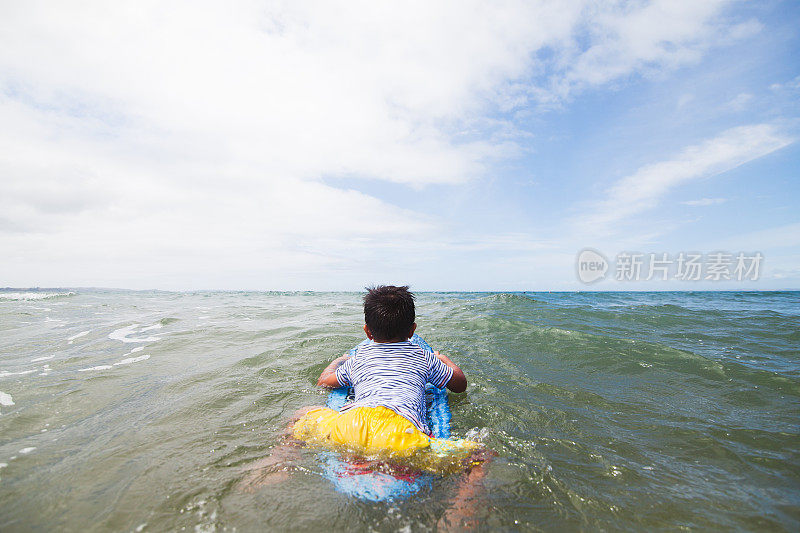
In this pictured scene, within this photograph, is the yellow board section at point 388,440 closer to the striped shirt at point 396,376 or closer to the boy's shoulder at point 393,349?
the striped shirt at point 396,376

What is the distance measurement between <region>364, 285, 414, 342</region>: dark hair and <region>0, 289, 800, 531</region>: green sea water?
1.15 meters

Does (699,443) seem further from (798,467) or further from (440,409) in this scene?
(440,409)

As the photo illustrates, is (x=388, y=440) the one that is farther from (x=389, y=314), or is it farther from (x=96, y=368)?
(x=96, y=368)

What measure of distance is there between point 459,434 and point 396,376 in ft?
2.99

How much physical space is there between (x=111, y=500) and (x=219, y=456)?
669 millimetres

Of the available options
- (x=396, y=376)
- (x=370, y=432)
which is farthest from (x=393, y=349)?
(x=370, y=432)

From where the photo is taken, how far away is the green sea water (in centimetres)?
199

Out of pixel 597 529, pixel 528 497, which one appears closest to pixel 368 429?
pixel 528 497

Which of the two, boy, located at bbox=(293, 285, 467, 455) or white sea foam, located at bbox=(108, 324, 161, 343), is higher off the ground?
boy, located at bbox=(293, 285, 467, 455)

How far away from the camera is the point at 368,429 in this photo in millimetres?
2527

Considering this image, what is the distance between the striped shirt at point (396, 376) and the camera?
2.74 m

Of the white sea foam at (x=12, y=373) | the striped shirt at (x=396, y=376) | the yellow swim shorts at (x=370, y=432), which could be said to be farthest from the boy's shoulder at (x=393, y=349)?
the white sea foam at (x=12, y=373)

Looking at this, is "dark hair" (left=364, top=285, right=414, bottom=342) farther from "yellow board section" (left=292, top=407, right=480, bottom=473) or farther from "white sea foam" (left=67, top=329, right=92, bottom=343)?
"white sea foam" (left=67, top=329, right=92, bottom=343)

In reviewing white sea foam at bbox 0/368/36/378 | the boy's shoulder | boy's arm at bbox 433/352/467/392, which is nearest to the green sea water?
white sea foam at bbox 0/368/36/378
